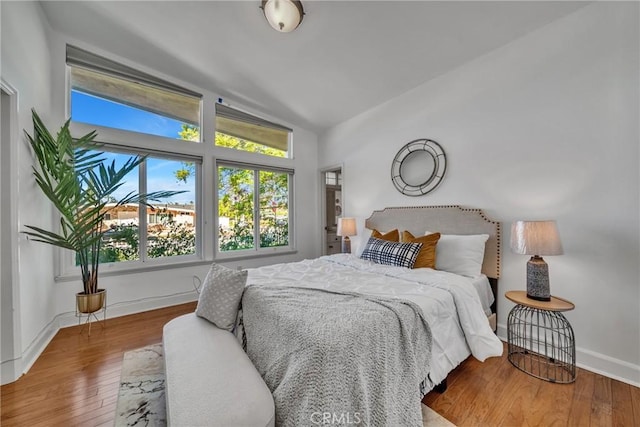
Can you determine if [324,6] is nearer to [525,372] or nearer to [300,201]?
[300,201]

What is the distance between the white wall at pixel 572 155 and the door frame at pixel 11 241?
12.3 ft

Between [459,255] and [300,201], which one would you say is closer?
[459,255]

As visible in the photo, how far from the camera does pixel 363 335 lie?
1143 millimetres

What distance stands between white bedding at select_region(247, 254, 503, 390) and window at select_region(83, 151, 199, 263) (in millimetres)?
1750

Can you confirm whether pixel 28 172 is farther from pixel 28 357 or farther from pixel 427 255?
pixel 427 255

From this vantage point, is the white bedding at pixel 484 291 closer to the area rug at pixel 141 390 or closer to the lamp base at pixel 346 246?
the lamp base at pixel 346 246

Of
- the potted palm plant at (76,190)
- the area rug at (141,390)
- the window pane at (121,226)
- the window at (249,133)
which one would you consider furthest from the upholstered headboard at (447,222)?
the window pane at (121,226)

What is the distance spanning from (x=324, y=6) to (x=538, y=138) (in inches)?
85.6

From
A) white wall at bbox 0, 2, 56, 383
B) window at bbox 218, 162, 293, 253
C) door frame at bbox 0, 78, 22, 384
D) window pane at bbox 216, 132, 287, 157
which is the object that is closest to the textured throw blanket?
door frame at bbox 0, 78, 22, 384

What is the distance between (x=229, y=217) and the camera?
3.78m

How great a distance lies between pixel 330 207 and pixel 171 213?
107 inches

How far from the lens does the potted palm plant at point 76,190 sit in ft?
6.95

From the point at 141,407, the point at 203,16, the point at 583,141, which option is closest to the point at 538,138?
the point at 583,141

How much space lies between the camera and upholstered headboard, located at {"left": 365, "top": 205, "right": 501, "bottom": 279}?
2385 mm
